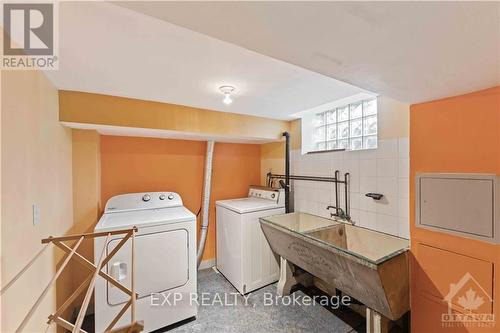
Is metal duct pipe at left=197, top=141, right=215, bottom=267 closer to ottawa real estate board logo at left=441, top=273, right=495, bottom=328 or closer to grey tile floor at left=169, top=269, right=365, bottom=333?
grey tile floor at left=169, top=269, right=365, bottom=333

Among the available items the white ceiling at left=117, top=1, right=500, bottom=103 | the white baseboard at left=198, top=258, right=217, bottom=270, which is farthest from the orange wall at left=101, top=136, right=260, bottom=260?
the white ceiling at left=117, top=1, right=500, bottom=103

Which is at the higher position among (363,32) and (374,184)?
(363,32)

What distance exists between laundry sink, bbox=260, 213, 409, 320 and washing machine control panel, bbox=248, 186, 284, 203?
341 millimetres

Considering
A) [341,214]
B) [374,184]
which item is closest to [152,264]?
[341,214]

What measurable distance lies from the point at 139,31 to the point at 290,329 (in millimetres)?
2517

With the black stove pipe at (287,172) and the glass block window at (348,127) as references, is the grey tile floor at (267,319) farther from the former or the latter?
the glass block window at (348,127)

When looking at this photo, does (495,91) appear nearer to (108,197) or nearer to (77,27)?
(77,27)

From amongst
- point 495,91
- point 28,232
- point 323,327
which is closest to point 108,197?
point 28,232

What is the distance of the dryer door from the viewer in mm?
1744

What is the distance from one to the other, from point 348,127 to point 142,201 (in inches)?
99.0

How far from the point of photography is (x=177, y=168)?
2793 mm

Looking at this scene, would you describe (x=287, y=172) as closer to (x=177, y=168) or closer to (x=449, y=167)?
(x=177, y=168)

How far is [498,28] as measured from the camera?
63 cm

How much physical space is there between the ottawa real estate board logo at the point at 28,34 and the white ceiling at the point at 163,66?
4 cm
